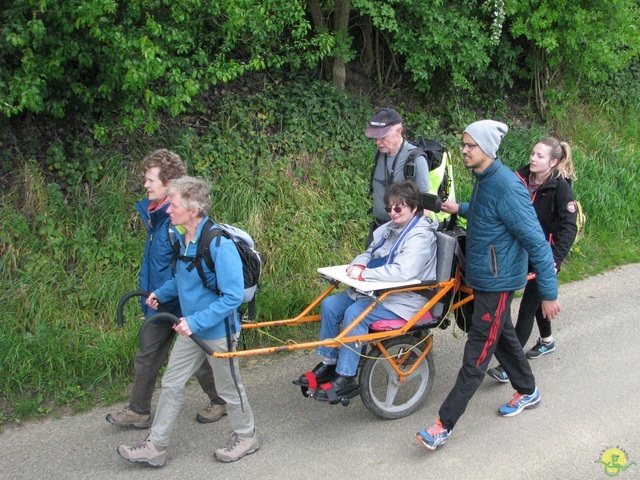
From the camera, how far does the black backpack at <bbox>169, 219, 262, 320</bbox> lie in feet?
13.1

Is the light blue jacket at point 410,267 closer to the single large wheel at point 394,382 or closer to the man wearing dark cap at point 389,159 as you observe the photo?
the single large wheel at point 394,382

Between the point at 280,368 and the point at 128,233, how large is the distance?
2154mm

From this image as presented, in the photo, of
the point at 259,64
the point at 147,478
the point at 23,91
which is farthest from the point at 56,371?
the point at 259,64

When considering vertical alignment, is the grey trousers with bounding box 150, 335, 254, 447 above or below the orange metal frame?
below

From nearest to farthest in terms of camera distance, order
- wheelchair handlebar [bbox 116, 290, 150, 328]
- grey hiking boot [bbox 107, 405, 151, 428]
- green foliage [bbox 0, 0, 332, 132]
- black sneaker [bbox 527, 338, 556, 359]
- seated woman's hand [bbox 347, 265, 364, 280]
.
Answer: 1. wheelchair handlebar [bbox 116, 290, 150, 328]
2. seated woman's hand [bbox 347, 265, 364, 280]
3. grey hiking boot [bbox 107, 405, 151, 428]
4. green foliage [bbox 0, 0, 332, 132]
5. black sneaker [bbox 527, 338, 556, 359]

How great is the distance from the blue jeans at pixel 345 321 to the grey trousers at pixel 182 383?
63 centimetres

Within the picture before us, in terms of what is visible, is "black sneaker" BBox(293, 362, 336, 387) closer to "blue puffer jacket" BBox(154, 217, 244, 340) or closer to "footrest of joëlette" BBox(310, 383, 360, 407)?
"footrest of joëlette" BBox(310, 383, 360, 407)

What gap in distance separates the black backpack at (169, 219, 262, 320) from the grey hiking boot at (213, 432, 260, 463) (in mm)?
869

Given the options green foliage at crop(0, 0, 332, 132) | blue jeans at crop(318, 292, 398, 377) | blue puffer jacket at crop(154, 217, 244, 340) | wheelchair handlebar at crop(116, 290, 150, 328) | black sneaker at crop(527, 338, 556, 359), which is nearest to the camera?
blue puffer jacket at crop(154, 217, 244, 340)

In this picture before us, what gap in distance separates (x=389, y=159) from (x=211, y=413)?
2.28 m

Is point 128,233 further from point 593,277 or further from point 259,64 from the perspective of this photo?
point 593,277

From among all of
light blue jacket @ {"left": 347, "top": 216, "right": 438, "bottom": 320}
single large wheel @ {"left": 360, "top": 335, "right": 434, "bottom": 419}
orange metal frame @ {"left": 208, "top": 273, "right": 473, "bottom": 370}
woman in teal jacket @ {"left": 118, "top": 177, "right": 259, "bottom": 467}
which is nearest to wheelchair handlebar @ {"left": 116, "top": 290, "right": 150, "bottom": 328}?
woman in teal jacket @ {"left": 118, "top": 177, "right": 259, "bottom": 467}

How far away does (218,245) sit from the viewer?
3.96m

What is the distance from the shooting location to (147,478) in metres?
4.11
